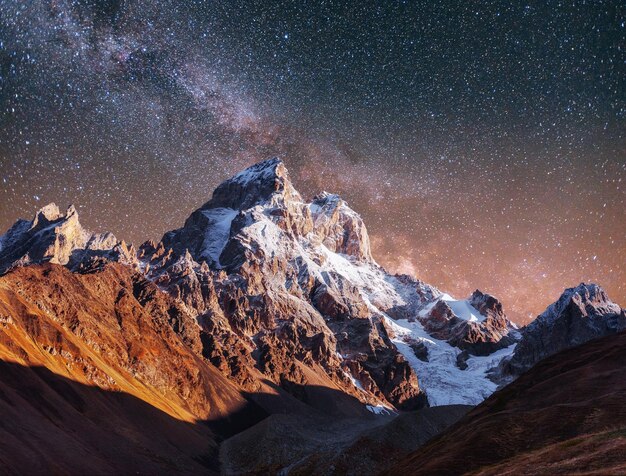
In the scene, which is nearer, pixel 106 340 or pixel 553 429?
pixel 553 429

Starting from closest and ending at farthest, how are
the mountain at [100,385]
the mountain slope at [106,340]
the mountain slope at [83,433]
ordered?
the mountain slope at [83,433] → the mountain at [100,385] → the mountain slope at [106,340]

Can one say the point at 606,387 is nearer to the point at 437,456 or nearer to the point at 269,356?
the point at 437,456

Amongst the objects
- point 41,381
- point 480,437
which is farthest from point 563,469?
point 41,381

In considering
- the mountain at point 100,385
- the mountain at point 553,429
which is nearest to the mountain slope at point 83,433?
the mountain at point 100,385

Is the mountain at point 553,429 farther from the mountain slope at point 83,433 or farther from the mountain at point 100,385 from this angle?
the mountain at point 100,385

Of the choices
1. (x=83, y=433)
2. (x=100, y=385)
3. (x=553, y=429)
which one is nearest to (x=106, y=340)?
(x=100, y=385)

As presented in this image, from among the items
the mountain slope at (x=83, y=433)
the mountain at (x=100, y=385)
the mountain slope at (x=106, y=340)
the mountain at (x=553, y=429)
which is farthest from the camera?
the mountain slope at (x=106, y=340)

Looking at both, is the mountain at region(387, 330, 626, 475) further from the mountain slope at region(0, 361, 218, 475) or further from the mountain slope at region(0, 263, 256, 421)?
the mountain slope at region(0, 263, 256, 421)

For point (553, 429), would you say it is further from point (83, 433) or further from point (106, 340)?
point (106, 340)

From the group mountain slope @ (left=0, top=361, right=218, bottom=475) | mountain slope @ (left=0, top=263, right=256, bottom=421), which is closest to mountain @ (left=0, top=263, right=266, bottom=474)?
mountain slope @ (left=0, top=361, right=218, bottom=475)
